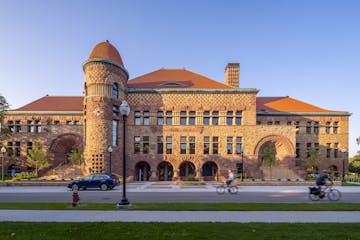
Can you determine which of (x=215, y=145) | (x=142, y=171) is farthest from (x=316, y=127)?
(x=142, y=171)

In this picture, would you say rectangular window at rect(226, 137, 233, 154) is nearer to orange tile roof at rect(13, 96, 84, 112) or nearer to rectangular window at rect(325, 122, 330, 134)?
rectangular window at rect(325, 122, 330, 134)

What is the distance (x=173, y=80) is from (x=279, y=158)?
2057 centimetres

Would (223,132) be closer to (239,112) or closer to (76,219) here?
(239,112)

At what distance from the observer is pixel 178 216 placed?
319 inches

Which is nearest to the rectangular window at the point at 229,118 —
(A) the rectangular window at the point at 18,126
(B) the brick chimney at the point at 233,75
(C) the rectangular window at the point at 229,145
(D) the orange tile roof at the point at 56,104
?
(C) the rectangular window at the point at 229,145

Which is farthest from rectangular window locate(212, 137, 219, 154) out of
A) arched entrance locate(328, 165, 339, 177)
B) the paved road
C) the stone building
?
arched entrance locate(328, 165, 339, 177)

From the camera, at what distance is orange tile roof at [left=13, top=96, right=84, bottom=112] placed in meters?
35.7

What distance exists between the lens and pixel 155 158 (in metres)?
28.4

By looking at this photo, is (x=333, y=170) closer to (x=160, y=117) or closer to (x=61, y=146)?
(x=160, y=117)

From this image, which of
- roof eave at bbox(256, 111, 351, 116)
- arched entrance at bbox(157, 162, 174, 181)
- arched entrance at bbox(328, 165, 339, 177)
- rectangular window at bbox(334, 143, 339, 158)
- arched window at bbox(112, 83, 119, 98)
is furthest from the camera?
rectangular window at bbox(334, 143, 339, 158)

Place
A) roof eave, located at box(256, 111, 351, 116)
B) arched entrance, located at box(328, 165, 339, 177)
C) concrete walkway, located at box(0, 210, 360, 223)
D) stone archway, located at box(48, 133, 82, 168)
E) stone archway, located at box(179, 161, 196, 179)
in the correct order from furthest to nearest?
1. arched entrance, located at box(328, 165, 339, 177)
2. roof eave, located at box(256, 111, 351, 116)
3. stone archway, located at box(48, 133, 82, 168)
4. stone archway, located at box(179, 161, 196, 179)
5. concrete walkway, located at box(0, 210, 360, 223)
